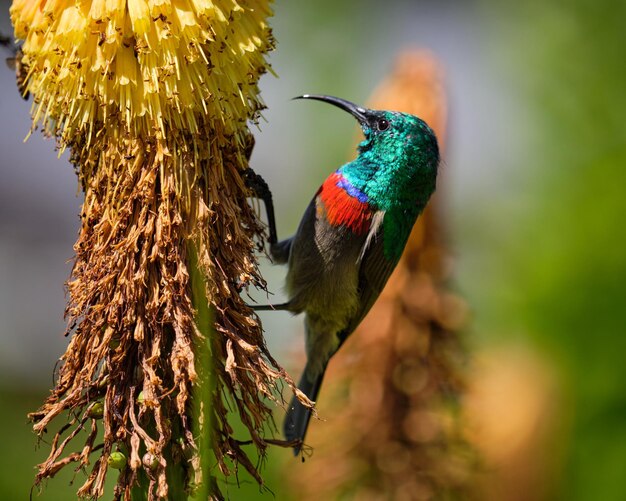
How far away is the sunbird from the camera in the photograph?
13.1ft

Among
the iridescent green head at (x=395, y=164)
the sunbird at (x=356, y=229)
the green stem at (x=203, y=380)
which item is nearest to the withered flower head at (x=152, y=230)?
the green stem at (x=203, y=380)

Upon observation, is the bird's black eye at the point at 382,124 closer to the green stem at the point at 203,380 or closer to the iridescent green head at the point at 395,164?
the iridescent green head at the point at 395,164

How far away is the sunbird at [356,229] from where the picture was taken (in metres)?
3.99

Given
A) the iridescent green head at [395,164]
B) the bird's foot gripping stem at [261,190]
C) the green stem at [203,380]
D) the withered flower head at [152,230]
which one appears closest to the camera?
the green stem at [203,380]

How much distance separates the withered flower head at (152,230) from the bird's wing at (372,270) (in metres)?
1.51

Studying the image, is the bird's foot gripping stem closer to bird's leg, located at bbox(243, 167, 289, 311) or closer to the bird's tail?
bird's leg, located at bbox(243, 167, 289, 311)

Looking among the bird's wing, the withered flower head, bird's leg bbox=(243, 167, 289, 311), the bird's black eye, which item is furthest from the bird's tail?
the withered flower head

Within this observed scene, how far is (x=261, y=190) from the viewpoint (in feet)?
12.1

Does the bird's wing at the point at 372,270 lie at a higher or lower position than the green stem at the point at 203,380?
higher

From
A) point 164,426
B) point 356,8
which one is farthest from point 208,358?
point 356,8

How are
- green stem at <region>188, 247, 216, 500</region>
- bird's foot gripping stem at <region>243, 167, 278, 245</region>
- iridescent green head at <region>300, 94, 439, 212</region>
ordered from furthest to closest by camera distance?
1. iridescent green head at <region>300, 94, 439, 212</region>
2. bird's foot gripping stem at <region>243, 167, 278, 245</region>
3. green stem at <region>188, 247, 216, 500</region>

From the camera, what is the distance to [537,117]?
5348 mm

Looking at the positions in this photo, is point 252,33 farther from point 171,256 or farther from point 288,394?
point 288,394

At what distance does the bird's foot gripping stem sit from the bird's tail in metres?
0.68
